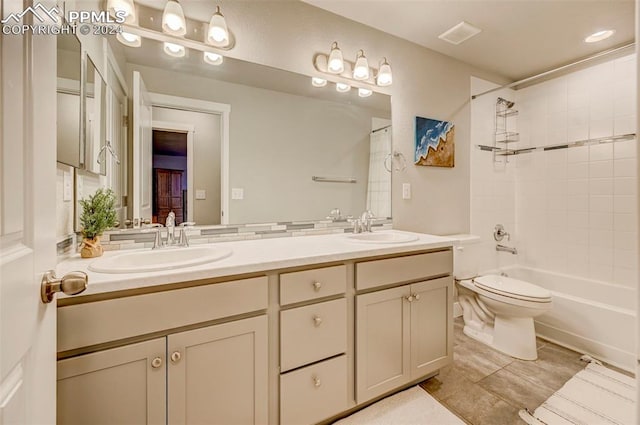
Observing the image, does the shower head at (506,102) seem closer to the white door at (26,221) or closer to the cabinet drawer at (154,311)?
the cabinet drawer at (154,311)

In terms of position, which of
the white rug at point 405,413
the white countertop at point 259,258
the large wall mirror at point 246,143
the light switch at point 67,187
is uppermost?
the large wall mirror at point 246,143

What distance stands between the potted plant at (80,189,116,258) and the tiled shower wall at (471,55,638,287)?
279 centimetres

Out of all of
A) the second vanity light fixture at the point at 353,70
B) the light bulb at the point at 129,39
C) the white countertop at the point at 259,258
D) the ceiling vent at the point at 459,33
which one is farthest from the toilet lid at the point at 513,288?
the light bulb at the point at 129,39

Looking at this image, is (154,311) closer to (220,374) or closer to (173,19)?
(220,374)

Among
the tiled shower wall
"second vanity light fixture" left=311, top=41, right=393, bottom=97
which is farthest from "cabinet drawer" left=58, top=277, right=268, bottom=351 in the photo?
the tiled shower wall

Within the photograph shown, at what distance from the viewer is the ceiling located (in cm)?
186

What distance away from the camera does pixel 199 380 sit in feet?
3.35

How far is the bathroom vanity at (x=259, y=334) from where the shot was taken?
888 mm

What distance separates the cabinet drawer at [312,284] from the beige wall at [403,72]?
41.7 inches

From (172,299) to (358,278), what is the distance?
2.64ft

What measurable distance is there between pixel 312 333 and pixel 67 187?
3.88ft

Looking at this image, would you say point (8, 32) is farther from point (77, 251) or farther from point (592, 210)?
point (592, 210)

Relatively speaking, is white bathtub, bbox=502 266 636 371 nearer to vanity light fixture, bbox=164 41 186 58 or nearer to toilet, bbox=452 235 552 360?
toilet, bbox=452 235 552 360

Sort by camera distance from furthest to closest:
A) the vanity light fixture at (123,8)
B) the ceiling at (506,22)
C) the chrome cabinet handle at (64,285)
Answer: the ceiling at (506,22) < the vanity light fixture at (123,8) < the chrome cabinet handle at (64,285)
